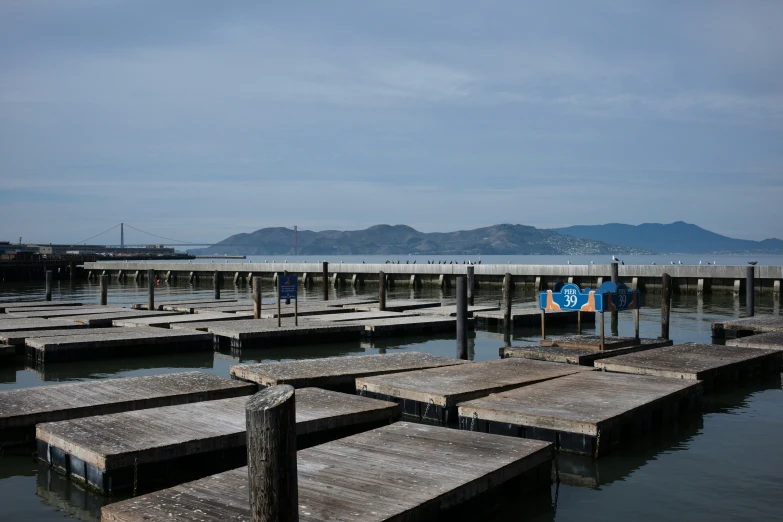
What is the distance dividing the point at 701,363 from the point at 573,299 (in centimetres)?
300

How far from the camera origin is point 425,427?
28.4ft

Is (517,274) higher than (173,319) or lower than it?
higher

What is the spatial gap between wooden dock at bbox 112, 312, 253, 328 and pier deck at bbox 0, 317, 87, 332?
1.24 m

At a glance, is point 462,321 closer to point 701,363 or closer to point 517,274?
point 701,363

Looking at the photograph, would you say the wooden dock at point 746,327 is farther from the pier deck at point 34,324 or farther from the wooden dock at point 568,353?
the pier deck at point 34,324

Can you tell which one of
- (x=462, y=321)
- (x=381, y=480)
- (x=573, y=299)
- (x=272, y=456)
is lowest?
(x=381, y=480)

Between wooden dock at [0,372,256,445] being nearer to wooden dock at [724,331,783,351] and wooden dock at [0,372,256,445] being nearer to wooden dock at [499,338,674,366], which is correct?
wooden dock at [499,338,674,366]

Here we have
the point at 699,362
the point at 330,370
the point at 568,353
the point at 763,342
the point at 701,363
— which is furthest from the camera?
the point at 763,342

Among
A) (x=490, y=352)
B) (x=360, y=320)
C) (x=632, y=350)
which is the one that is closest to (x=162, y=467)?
(x=632, y=350)

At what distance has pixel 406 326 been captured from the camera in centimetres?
2186

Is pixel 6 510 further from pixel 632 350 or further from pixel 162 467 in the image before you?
pixel 632 350

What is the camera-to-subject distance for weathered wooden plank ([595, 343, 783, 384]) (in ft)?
41.9

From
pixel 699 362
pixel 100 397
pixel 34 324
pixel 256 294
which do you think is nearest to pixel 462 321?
→ pixel 699 362

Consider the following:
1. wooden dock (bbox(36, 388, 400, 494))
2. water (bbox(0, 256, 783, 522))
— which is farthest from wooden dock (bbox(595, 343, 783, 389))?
wooden dock (bbox(36, 388, 400, 494))
